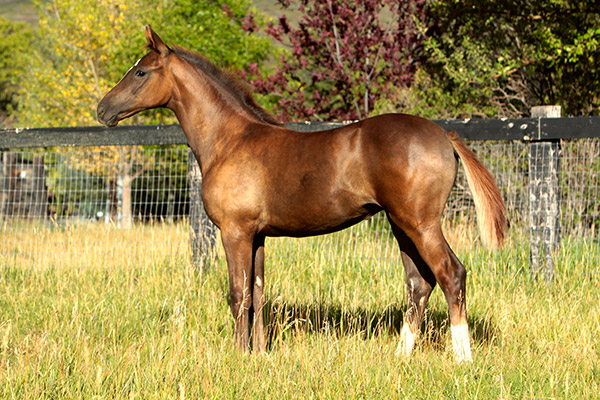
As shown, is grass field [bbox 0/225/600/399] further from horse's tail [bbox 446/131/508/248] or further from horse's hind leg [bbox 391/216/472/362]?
horse's tail [bbox 446/131/508/248]

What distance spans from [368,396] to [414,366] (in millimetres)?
606

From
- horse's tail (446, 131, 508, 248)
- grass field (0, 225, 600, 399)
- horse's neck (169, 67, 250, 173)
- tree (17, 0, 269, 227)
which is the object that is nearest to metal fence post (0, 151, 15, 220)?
grass field (0, 225, 600, 399)

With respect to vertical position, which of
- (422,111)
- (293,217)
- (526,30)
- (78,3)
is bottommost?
(293,217)

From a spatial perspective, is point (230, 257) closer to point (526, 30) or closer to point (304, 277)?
point (304, 277)

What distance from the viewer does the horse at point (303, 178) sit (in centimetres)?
373

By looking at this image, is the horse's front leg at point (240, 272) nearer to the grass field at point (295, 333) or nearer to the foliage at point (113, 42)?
the grass field at point (295, 333)

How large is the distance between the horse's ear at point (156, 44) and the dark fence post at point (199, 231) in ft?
6.52

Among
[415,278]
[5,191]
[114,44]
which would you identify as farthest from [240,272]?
[5,191]

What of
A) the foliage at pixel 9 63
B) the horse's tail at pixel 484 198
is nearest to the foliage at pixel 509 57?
the horse's tail at pixel 484 198

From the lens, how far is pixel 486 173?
157 inches

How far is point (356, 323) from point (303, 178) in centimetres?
141

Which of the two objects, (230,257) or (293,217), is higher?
(293,217)

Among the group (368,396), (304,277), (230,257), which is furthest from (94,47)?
(368,396)

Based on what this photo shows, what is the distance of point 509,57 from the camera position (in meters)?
11.1
